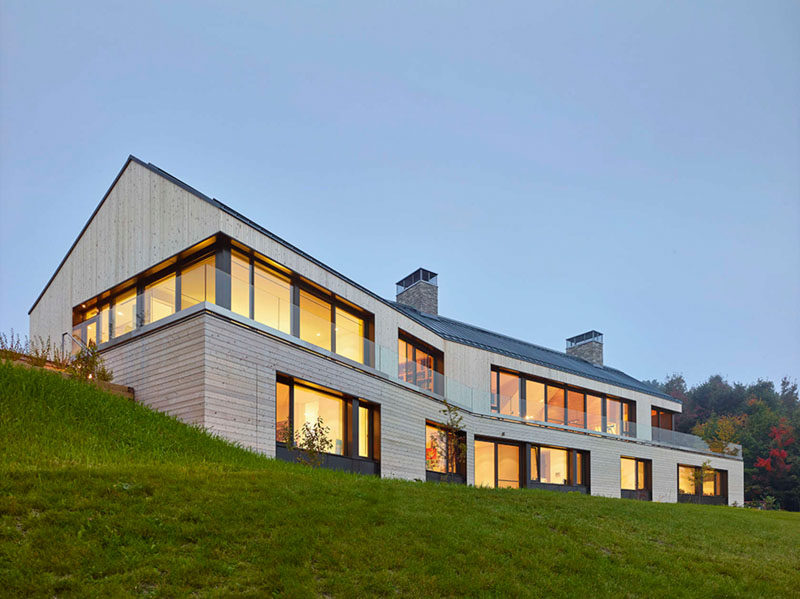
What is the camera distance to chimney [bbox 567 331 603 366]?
41.0 metres

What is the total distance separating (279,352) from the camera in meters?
15.9

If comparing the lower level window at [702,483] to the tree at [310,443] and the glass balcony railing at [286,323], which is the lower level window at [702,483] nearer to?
the glass balcony railing at [286,323]

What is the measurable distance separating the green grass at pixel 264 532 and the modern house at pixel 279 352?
2.32 m

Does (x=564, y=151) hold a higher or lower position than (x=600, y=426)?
higher

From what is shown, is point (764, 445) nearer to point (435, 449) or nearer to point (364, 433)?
point (435, 449)

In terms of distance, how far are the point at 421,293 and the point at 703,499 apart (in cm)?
2105

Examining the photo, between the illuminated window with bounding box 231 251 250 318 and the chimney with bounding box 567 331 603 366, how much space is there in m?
29.2

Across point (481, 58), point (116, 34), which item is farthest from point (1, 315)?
point (481, 58)

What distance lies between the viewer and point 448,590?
271 inches

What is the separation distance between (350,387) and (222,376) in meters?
4.84

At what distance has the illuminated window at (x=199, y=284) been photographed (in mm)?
15000

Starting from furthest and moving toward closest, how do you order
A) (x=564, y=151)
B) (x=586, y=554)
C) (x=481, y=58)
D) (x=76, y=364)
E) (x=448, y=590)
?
1. (x=564, y=151)
2. (x=481, y=58)
3. (x=76, y=364)
4. (x=586, y=554)
5. (x=448, y=590)

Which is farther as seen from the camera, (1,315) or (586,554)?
(1,315)

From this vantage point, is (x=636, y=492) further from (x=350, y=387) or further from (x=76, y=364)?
(x=76, y=364)
